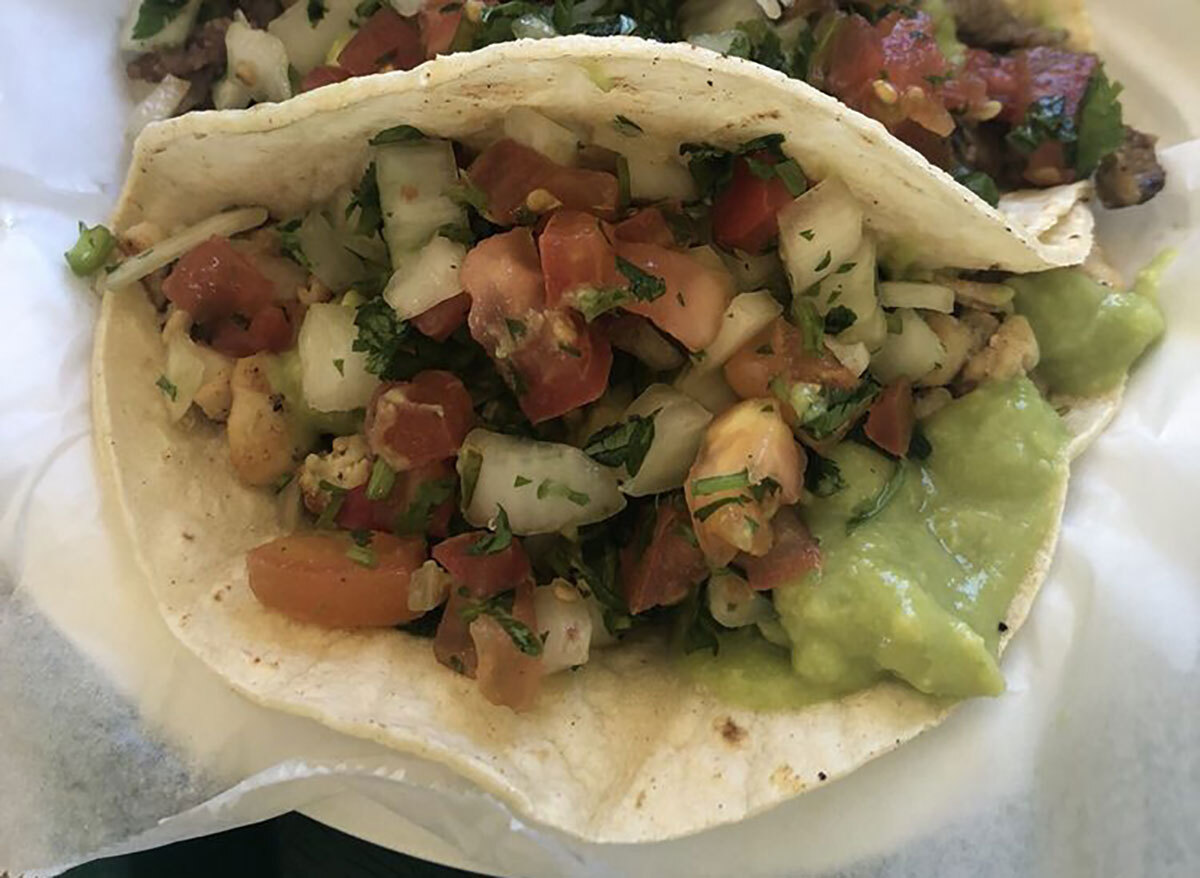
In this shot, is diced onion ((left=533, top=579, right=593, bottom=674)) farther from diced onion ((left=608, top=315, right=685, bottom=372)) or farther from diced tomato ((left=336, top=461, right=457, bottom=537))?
diced onion ((left=608, top=315, right=685, bottom=372))

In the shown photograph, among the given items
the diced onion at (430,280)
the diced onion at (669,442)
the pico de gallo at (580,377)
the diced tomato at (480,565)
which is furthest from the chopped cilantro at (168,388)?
the diced onion at (669,442)

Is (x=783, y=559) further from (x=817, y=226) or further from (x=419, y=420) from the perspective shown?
(x=419, y=420)

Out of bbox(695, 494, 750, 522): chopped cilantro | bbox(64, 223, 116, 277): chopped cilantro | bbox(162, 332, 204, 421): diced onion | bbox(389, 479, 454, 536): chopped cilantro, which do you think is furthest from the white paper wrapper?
bbox(695, 494, 750, 522): chopped cilantro

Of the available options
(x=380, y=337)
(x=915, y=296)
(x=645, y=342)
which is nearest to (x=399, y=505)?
(x=380, y=337)

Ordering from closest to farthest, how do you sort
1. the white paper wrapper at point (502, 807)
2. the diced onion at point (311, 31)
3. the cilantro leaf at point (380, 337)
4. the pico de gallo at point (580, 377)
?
the white paper wrapper at point (502, 807) → the pico de gallo at point (580, 377) → the cilantro leaf at point (380, 337) → the diced onion at point (311, 31)

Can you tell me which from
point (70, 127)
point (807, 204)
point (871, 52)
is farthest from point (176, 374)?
point (871, 52)

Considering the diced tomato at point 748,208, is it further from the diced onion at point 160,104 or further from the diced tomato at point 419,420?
the diced onion at point 160,104
